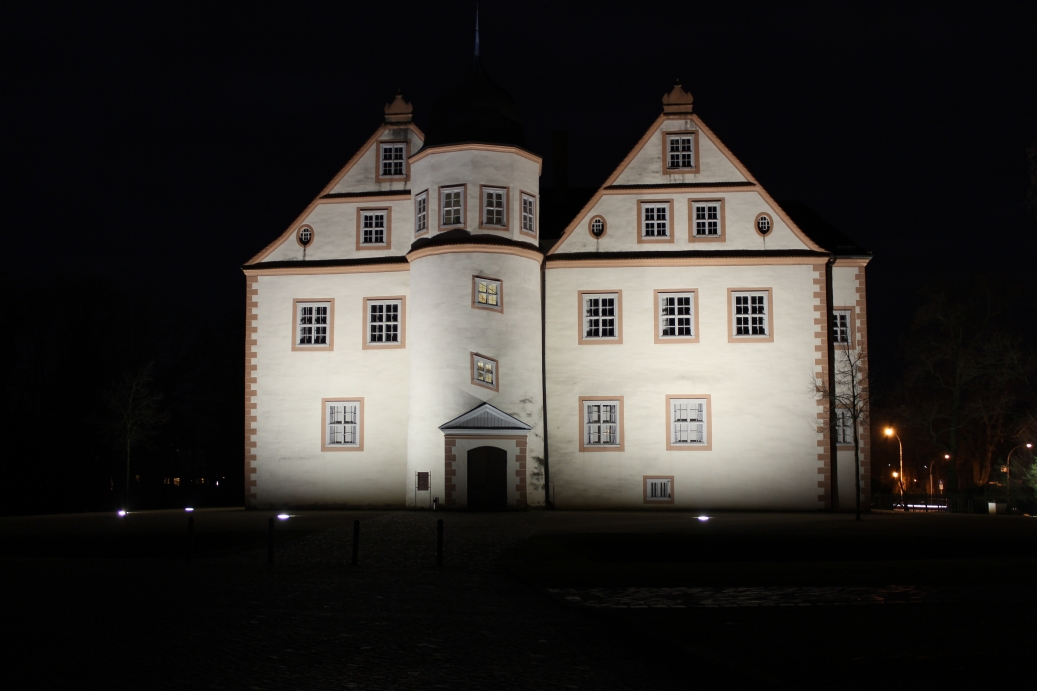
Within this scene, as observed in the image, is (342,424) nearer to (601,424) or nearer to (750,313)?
(601,424)

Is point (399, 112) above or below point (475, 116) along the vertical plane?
above

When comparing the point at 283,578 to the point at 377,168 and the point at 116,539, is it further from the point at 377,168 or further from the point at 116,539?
the point at 377,168

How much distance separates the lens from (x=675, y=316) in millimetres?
36656

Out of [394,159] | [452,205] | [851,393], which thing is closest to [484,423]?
[452,205]

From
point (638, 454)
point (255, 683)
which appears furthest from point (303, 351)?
point (255, 683)

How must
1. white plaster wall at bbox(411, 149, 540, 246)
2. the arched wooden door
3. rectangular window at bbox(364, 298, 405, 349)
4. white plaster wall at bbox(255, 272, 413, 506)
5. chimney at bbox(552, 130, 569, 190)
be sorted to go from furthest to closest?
chimney at bbox(552, 130, 569, 190) → rectangular window at bbox(364, 298, 405, 349) → white plaster wall at bbox(255, 272, 413, 506) → white plaster wall at bbox(411, 149, 540, 246) → the arched wooden door

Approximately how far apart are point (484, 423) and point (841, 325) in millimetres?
13093

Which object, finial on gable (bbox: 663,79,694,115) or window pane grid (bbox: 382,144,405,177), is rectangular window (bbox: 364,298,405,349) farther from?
finial on gable (bbox: 663,79,694,115)

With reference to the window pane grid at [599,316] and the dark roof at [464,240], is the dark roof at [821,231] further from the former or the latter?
the dark roof at [464,240]

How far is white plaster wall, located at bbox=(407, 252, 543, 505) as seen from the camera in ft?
114

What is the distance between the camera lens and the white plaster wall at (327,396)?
37062 millimetres

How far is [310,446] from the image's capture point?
123 ft

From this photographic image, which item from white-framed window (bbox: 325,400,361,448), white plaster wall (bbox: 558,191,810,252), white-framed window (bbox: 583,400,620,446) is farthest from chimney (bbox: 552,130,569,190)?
white-framed window (bbox: 325,400,361,448)

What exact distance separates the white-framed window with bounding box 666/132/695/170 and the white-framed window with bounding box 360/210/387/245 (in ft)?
33.6
